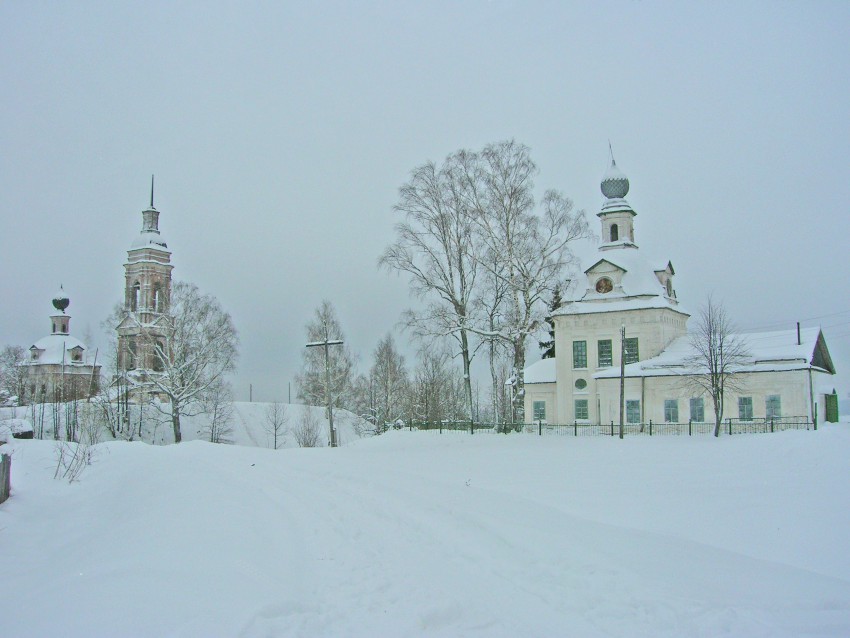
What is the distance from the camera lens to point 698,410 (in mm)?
32031

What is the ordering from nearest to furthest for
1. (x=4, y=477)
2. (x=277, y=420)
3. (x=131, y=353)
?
(x=4, y=477)
(x=131, y=353)
(x=277, y=420)

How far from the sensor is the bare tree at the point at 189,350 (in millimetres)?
42062

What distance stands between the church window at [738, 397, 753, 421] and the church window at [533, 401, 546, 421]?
10113 millimetres

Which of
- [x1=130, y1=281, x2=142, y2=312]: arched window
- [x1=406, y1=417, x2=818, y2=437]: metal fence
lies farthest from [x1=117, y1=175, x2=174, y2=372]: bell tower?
[x1=406, y1=417, x2=818, y2=437]: metal fence

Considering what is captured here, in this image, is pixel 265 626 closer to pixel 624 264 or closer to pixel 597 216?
pixel 624 264

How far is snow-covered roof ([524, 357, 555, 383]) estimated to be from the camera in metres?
38.4

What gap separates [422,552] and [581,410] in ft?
91.2

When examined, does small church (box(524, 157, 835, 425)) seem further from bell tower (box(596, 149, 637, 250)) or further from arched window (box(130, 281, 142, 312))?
arched window (box(130, 281, 142, 312))

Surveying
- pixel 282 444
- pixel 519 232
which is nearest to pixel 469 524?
pixel 519 232

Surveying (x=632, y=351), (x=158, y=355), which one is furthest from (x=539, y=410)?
(x=158, y=355)

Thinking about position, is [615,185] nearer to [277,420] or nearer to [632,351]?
[632,351]

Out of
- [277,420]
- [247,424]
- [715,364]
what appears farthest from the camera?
[247,424]

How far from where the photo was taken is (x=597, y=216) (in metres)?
38.6

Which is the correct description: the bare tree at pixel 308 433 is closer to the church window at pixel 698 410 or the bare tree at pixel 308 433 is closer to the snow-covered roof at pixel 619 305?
the snow-covered roof at pixel 619 305
